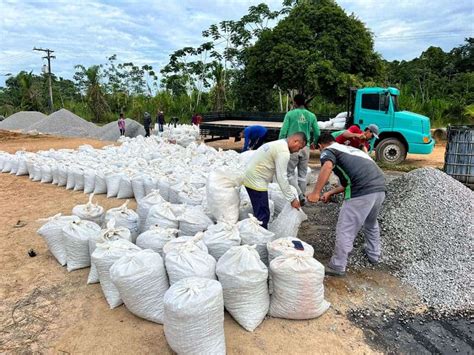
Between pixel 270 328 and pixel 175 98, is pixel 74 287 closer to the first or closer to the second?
pixel 270 328

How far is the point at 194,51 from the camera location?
24531 mm

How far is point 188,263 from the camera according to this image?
7.73 feet

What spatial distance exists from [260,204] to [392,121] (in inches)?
239

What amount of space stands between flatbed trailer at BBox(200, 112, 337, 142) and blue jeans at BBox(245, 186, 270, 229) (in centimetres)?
606

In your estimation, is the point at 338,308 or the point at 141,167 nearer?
the point at 338,308

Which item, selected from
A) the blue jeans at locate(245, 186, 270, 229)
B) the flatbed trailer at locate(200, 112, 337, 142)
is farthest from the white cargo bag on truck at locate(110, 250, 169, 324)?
the flatbed trailer at locate(200, 112, 337, 142)

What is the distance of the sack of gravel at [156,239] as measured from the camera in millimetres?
2811

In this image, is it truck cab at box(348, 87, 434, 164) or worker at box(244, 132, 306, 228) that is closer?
worker at box(244, 132, 306, 228)

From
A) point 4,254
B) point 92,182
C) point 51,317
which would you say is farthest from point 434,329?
point 92,182

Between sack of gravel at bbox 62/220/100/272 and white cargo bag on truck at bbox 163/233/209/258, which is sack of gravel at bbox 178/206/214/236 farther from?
sack of gravel at bbox 62/220/100/272

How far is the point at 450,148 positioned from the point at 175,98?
19.4m

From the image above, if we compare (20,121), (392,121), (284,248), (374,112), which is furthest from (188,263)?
(20,121)

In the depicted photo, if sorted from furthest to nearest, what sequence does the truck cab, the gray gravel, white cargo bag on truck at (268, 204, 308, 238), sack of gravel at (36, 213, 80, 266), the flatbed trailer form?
1. the flatbed trailer
2. the truck cab
3. sack of gravel at (36, 213, 80, 266)
4. white cargo bag on truck at (268, 204, 308, 238)
5. the gray gravel

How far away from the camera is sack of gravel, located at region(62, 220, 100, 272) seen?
9.98ft
